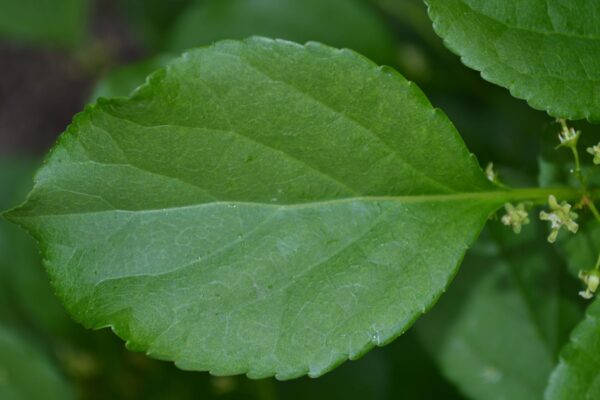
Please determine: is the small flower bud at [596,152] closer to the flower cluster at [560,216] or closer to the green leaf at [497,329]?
the flower cluster at [560,216]

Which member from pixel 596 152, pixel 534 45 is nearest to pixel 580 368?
pixel 596 152

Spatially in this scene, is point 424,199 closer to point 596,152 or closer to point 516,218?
point 516,218

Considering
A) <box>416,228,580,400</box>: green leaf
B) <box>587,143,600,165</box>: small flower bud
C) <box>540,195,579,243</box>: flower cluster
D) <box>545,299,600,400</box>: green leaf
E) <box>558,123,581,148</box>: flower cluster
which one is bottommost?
<box>416,228,580,400</box>: green leaf

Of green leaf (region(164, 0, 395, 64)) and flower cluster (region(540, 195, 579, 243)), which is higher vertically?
green leaf (region(164, 0, 395, 64))

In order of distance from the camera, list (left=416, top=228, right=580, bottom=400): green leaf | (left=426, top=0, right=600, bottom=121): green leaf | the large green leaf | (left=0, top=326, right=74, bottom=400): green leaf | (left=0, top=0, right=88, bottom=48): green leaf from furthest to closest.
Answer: (left=0, top=0, right=88, bottom=48): green leaf
the large green leaf
(left=0, top=326, right=74, bottom=400): green leaf
(left=416, top=228, right=580, bottom=400): green leaf
(left=426, top=0, right=600, bottom=121): green leaf

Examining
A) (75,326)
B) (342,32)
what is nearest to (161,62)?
(342,32)

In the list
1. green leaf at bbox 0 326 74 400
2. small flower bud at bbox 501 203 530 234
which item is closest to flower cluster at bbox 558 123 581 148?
small flower bud at bbox 501 203 530 234

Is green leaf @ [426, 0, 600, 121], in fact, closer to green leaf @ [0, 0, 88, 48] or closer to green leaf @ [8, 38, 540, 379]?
green leaf @ [8, 38, 540, 379]

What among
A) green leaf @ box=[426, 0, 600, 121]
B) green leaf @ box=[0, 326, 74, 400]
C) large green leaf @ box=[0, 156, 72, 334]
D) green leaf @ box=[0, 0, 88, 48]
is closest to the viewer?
green leaf @ box=[426, 0, 600, 121]

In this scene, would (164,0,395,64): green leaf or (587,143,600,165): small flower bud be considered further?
(164,0,395,64): green leaf
